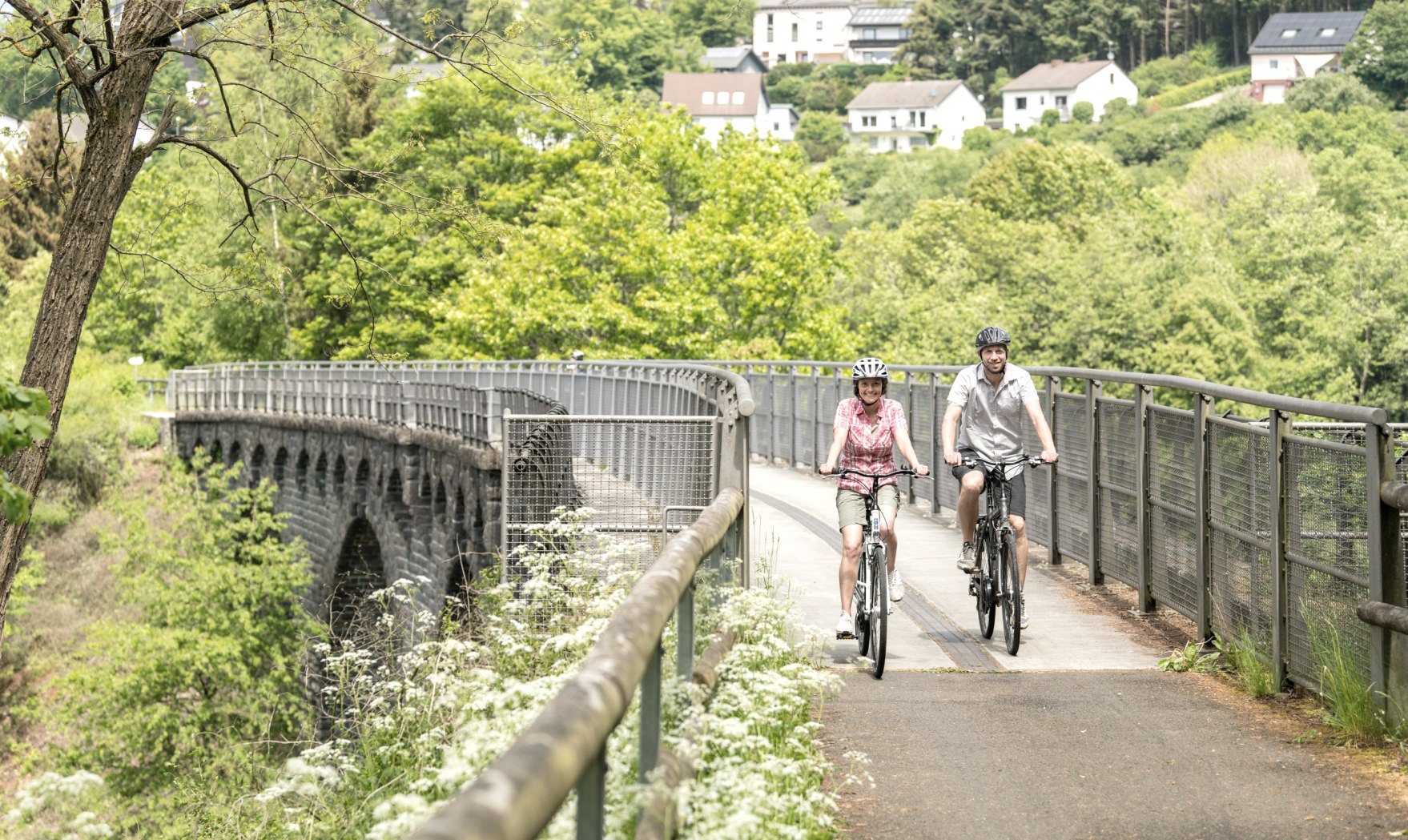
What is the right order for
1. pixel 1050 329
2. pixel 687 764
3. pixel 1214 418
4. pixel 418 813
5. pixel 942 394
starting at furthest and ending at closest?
pixel 1050 329 < pixel 942 394 < pixel 1214 418 < pixel 687 764 < pixel 418 813

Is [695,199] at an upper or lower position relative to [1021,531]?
upper

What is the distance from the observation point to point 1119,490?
11188 mm

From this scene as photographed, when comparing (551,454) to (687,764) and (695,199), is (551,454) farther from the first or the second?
(695,199)

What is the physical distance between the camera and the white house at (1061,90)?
17562cm

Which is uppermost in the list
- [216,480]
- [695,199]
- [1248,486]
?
[695,199]

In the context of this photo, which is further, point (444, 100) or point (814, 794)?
point (444, 100)

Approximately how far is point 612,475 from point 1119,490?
417cm

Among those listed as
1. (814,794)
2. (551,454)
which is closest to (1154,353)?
Answer: (551,454)

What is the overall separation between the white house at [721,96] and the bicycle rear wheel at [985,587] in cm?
18237

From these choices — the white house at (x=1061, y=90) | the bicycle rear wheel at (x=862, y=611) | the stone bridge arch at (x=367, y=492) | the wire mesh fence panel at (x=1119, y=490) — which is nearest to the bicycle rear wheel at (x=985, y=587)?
the bicycle rear wheel at (x=862, y=611)

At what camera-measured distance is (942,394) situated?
17234mm

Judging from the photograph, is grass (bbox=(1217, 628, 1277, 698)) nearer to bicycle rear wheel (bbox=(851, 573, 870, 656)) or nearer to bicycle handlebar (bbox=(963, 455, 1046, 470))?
bicycle handlebar (bbox=(963, 455, 1046, 470))

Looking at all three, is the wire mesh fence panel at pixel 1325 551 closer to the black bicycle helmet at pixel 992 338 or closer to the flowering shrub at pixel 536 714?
the black bicycle helmet at pixel 992 338

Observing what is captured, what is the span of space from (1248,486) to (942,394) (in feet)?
28.8
